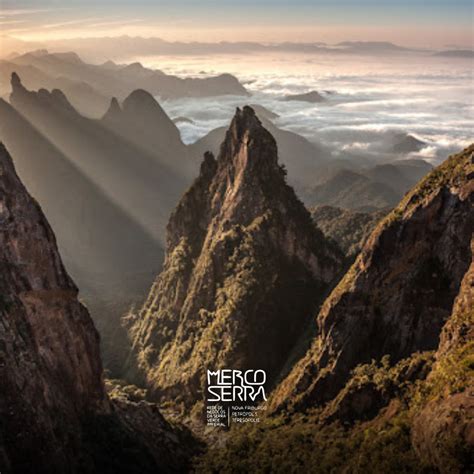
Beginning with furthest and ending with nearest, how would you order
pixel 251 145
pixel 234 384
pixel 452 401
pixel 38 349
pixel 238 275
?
pixel 251 145, pixel 238 275, pixel 234 384, pixel 38 349, pixel 452 401

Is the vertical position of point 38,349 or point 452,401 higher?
point 452,401

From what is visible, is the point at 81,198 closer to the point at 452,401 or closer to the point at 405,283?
the point at 405,283

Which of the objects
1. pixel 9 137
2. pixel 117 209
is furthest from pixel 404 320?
pixel 9 137

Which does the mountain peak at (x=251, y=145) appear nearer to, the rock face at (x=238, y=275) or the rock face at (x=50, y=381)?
the rock face at (x=238, y=275)

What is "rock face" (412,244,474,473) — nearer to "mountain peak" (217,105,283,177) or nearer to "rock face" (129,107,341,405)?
"rock face" (129,107,341,405)

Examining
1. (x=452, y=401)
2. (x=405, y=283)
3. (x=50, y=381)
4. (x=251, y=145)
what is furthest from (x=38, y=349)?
(x=251, y=145)

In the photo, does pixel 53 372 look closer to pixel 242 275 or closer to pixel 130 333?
pixel 242 275
